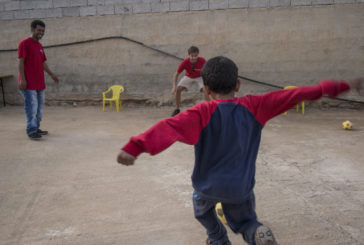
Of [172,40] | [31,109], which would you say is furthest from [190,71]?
[31,109]

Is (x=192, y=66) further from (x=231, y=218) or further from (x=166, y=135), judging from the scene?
(x=166, y=135)

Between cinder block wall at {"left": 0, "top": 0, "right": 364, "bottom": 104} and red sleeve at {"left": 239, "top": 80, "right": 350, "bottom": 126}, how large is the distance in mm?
5856

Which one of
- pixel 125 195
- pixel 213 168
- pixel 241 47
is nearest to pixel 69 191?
pixel 125 195

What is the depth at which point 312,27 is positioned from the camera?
710cm

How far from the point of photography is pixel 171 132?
150 centimetres

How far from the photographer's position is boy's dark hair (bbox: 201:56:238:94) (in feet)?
5.65

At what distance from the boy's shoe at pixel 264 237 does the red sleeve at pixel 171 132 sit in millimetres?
561

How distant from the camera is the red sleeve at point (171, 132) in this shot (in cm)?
142

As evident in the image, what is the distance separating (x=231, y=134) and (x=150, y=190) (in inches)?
67.9

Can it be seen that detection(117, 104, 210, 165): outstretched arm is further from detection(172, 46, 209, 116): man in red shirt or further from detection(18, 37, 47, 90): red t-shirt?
detection(172, 46, 209, 116): man in red shirt

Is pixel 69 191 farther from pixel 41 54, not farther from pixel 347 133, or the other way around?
pixel 347 133

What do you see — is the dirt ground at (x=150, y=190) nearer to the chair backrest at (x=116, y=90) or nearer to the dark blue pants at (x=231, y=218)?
the dark blue pants at (x=231, y=218)

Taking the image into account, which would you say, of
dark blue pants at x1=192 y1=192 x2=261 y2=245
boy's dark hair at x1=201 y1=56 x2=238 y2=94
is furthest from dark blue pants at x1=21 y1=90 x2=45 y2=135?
boy's dark hair at x1=201 y1=56 x2=238 y2=94

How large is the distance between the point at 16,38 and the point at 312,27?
22.4 feet
